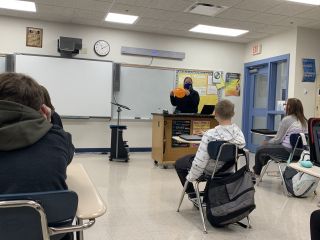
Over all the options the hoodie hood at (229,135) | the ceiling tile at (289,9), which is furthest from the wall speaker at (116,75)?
the hoodie hood at (229,135)

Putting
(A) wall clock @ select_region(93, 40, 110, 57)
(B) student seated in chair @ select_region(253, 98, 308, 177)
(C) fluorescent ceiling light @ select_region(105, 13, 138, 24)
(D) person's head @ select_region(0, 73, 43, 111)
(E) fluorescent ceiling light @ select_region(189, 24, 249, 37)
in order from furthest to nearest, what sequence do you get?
(A) wall clock @ select_region(93, 40, 110, 57) → (E) fluorescent ceiling light @ select_region(189, 24, 249, 37) → (C) fluorescent ceiling light @ select_region(105, 13, 138, 24) → (B) student seated in chair @ select_region(253, 98, 308, 177) → (D) person's head @ select_region(0, 73, 43, 111)

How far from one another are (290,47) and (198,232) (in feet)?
15.8

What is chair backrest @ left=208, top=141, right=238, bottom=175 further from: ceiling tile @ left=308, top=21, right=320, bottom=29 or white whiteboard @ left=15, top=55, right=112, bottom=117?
white whiteboard @ left=15, top=55, right=112, bottom=117

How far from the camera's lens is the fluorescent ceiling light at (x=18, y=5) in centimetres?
554

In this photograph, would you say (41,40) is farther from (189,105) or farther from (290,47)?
(290,47)

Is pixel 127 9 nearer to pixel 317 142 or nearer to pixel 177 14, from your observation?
pixel 177 14

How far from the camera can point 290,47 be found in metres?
6.45

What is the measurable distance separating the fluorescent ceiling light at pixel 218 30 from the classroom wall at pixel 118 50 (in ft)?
2.01

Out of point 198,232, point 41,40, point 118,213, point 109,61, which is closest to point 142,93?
point 109,61

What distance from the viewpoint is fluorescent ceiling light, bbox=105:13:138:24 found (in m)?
6.08

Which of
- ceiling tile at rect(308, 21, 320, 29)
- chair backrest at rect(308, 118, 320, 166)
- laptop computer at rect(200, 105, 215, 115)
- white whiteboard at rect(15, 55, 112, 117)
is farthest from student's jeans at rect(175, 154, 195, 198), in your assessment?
ceiling tile at rect(308, 21, 320, 29)

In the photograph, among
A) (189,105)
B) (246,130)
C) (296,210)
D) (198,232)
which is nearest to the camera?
(198,232)

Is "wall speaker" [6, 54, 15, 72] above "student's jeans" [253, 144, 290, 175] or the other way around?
above

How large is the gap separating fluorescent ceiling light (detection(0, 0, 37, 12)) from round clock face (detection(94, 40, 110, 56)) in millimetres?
1386
